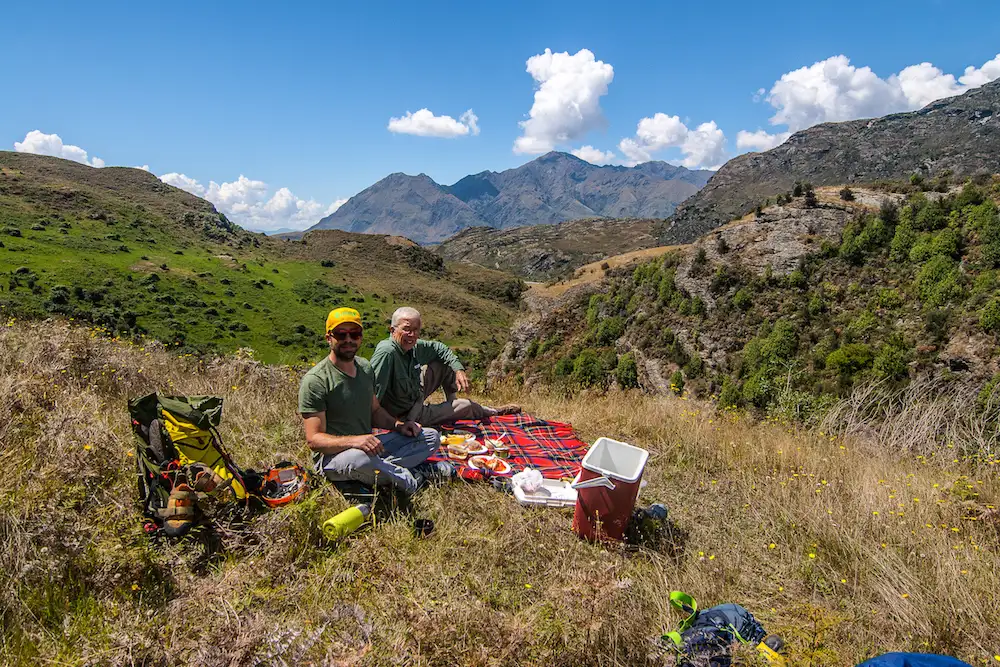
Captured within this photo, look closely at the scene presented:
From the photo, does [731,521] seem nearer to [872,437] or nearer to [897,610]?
[897,610]

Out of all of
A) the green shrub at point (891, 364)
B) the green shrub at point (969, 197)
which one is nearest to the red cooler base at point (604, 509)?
the green shrub at point (891, 364)

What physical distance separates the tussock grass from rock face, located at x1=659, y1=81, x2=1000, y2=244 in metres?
87.8

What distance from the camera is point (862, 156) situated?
12200cm

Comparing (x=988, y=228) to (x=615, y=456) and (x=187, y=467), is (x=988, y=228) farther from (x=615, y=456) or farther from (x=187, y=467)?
(x=187, y=467)

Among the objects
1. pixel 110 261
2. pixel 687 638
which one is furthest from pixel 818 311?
pixel 110 261

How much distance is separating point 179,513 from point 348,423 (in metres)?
1.13

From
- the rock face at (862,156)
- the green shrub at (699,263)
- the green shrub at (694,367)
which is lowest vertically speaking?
the green shrub at (694,367)

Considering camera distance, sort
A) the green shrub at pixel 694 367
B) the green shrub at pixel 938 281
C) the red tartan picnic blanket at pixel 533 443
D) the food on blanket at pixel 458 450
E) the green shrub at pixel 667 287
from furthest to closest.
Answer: the green shrub at pixel 667 287, the green shrub at pixel 694 367, the green shrub at pixel 938 281, the food on blanket at pixel 458 450, the red tartan picnic blanket at pixel 533 443

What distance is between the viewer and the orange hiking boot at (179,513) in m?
2.41

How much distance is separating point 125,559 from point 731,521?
352 centimetres

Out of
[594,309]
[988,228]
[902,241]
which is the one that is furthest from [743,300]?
[594,309]

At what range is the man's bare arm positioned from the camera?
298cm

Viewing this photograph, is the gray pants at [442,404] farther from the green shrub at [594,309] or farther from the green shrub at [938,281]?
the green shrub at [594,309]

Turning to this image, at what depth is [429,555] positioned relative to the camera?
8.23ft
